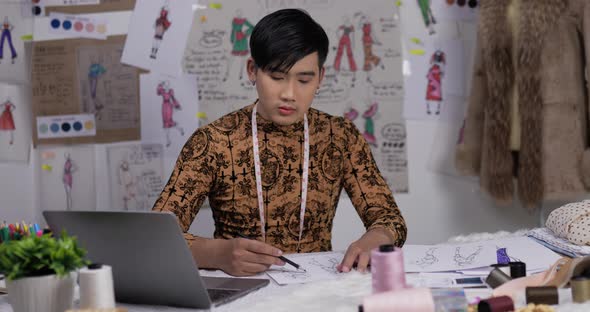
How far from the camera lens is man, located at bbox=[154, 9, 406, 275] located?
6.53ft

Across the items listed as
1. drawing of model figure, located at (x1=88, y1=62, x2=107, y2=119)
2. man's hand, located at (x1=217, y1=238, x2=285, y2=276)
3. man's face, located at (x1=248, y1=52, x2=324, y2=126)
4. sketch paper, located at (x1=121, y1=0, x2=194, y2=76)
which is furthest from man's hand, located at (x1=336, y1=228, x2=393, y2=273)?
drawing of model figure, located at (x1=88, y1=62, x2=107, y2=119)

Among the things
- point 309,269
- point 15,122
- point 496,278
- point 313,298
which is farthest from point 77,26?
point 496,278

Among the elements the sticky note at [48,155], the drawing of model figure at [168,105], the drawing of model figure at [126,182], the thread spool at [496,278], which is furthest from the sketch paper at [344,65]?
the thread spool at [496,278]

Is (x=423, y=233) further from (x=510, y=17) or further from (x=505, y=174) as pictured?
(x=510, y=17)

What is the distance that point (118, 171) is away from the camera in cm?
333

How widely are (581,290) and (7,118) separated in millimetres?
2625

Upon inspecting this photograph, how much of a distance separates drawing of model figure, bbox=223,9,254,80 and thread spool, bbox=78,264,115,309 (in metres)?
2.05

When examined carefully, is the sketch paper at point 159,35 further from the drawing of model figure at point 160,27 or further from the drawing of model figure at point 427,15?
the drawing of model figure at point 427,15

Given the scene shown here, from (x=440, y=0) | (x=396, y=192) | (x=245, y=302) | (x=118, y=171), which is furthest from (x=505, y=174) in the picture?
(x=245, y=302)

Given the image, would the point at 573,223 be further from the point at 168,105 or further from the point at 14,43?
the point at 14,43

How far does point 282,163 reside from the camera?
213 cm

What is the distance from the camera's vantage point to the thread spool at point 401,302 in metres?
1.19

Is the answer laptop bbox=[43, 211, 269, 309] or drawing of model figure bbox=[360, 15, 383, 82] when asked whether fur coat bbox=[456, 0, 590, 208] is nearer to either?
drawing of model figure bbox=[360, 15, 383, 82]

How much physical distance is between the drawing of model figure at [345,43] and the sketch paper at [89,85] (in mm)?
837
